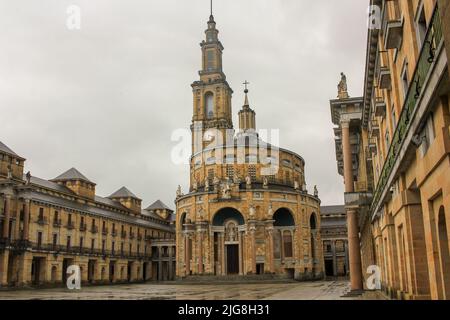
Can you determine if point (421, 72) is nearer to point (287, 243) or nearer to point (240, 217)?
point (240, 217)

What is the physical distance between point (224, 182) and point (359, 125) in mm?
40181

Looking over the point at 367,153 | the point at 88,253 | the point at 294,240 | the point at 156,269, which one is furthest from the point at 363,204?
the point at 156,269

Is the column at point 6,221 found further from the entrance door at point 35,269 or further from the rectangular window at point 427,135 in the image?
the rectangular window at point 427,135

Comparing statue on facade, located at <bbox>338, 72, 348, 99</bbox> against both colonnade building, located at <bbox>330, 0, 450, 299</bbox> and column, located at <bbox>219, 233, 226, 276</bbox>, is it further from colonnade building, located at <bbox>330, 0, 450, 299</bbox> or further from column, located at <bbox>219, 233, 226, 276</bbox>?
column, located at <bbox>219, 233, 226, 276</bbox>

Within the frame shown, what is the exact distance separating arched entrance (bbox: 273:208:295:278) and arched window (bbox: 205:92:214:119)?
1181 inches

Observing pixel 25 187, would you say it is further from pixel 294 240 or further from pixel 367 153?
pixel 367 153

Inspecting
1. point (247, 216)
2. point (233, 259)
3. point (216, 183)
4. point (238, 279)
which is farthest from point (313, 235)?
point (216, 183)

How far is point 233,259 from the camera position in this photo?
67750mm

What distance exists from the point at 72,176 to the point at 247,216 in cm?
2782

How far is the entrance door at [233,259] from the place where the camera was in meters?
67.2

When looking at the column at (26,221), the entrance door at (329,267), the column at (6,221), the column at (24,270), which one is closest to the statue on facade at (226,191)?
the column at (26,221)

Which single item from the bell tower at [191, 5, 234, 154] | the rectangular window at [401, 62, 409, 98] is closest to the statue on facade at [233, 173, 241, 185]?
the bell tower at [191, 5, 234, 154]

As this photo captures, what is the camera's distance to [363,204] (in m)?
29.1

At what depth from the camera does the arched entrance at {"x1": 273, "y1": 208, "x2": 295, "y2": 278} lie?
222 ft
